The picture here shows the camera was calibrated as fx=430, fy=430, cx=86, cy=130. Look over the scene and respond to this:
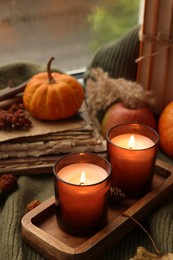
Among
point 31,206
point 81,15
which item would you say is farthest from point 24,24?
point 31,206

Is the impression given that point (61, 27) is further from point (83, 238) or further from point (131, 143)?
point (83, 238)

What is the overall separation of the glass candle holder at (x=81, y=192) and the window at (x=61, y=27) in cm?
66

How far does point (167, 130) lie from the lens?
3.26 feet

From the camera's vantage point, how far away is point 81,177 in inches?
28.5

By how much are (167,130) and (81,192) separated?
377 millimetres

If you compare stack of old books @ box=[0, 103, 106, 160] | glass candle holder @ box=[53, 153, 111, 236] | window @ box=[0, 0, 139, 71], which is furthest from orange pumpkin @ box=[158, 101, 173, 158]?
window @ box=[0, 0, 139, 71]

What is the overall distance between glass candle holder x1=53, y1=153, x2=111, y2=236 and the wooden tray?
18 mm

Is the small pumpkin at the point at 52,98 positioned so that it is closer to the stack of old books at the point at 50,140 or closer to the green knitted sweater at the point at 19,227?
the stack of old books at the point at 50,140

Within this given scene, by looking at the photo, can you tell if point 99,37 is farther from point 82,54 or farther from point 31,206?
point 31,206

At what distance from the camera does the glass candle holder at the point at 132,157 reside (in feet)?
2.57

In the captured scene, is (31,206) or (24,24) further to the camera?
(24,24)

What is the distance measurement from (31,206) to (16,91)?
13.8 inches

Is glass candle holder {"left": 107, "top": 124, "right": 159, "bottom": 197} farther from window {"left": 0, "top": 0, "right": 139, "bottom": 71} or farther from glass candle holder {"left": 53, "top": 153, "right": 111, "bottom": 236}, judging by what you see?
window {"left": 0, "top": 0, "right": 139, "bottom": 71}

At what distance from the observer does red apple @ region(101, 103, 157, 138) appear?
1032 mm
